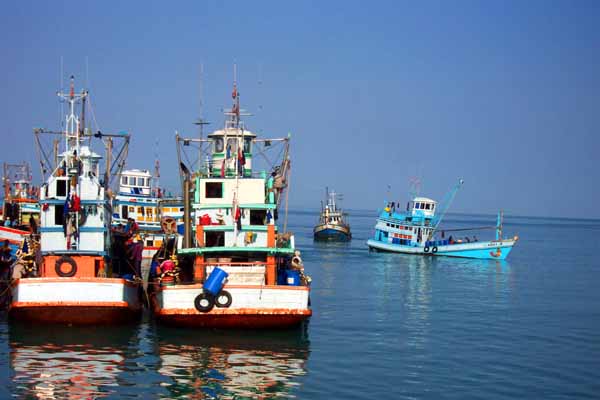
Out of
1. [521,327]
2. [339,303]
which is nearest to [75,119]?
[339,303]

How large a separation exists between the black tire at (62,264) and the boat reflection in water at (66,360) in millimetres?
2135

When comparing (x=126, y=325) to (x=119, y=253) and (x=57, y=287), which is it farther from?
(x=119, y=253)

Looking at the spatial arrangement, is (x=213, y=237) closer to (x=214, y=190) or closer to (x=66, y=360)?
(x=214, y=190)

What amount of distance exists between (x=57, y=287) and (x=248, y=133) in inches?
468

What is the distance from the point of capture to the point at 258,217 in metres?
30.4

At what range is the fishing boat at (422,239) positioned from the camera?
75.9m

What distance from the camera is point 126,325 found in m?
29.4

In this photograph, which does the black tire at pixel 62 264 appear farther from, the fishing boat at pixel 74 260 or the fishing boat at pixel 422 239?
the fishing boat at pixel 422 239

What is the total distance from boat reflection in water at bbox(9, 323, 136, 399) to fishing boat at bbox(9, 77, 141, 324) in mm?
651

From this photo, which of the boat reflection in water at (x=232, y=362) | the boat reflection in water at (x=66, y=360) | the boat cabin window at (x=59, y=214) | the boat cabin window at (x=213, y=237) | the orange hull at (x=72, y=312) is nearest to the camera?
the boat reflection in water at (x=66, y=360)

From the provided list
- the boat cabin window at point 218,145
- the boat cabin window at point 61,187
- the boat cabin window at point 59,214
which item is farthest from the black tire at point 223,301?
the boat cabin window at point 218,145

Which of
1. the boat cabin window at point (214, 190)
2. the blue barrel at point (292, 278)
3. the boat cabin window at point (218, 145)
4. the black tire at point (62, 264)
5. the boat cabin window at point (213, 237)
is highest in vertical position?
the boat cabin window at point (218, 145)

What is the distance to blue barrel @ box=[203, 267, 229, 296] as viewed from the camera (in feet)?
86.4

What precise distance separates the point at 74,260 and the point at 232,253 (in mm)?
6534
